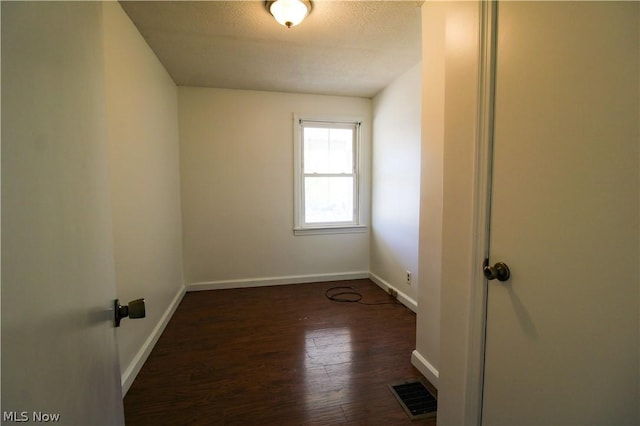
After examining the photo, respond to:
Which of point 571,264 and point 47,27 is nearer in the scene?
point 47,27

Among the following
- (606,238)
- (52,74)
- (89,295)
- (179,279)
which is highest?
(52,74)

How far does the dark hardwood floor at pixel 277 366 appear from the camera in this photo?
157 centimetres

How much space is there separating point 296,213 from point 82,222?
2.99 m

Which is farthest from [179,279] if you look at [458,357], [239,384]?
[458,357]

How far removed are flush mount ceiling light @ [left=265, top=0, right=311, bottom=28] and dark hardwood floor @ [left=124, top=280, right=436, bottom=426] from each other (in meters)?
2.31

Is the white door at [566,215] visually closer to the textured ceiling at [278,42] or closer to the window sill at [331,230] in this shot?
the textured ceiling at [278,42]

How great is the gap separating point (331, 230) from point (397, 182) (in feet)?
3.70

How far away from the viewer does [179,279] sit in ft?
10.4

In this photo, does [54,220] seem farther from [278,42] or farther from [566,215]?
[278,42]

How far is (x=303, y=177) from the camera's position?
12.0 feet

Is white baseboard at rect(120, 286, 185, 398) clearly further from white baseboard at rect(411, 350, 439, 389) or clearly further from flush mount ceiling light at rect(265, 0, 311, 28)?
flush mount ceiling light at rect(265, 0, 311, 28)

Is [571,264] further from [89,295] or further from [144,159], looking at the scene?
[144,159]

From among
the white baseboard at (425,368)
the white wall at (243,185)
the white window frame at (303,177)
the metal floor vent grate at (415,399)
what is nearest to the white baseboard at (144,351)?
the white wall at (243,185)

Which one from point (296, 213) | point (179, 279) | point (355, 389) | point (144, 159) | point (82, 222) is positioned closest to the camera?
point (82, 222)
